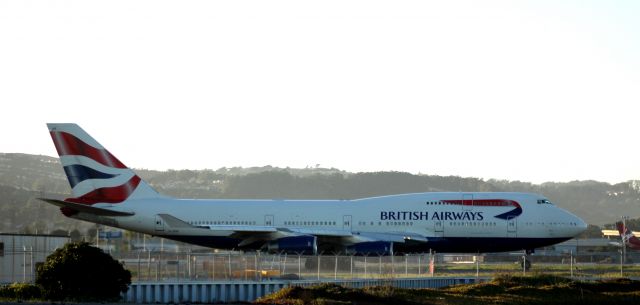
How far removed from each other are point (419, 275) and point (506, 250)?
1332 cm

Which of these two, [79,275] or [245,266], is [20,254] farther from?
[79,275]

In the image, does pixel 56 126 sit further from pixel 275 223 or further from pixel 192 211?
pixel 275 223

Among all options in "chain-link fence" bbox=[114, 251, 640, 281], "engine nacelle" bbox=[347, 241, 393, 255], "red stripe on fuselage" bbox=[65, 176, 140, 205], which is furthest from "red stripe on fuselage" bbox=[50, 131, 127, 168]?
"engine nacelle" bbox=[347, 241, 393, 255]

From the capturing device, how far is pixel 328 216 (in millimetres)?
63125

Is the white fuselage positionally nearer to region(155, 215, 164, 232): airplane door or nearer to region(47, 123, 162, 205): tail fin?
region(155, 215, 164, 232): airplane door

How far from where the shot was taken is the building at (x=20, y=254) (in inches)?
1990

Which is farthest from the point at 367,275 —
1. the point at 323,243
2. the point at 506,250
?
the point at 506,250

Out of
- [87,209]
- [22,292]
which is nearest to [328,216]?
[87,209]

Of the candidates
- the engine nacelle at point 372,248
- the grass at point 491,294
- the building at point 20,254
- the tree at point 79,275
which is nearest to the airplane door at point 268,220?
the engine nacelle at point 372,248

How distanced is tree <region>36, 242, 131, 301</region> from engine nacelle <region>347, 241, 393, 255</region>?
24.5m

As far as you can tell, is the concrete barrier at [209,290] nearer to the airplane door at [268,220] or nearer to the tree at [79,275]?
the tree at [79,275]

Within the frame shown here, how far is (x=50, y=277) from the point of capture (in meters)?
37.4

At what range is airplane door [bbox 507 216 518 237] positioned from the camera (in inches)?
2464

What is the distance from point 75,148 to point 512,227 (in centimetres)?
2556
